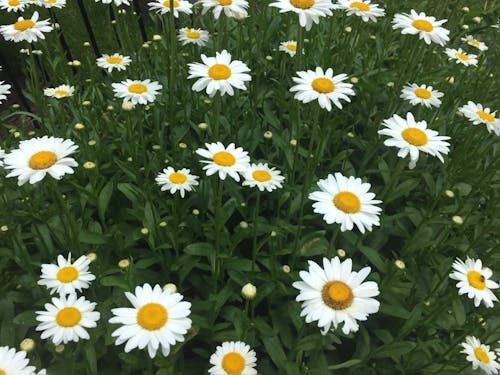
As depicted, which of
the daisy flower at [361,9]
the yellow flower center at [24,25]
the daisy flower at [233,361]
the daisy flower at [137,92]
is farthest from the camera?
the daisy flower at [361,9]

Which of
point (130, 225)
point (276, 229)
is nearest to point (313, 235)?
point (276, 229)

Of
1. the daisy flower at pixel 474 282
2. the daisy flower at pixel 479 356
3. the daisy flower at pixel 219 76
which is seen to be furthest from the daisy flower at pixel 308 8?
the daisy flower at pixel 479 356

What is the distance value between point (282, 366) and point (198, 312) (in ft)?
1.51

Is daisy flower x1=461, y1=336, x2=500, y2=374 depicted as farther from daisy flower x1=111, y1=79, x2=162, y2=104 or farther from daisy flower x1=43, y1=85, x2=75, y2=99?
daisy flower x1=43, y1=85, x2=75, y2=99

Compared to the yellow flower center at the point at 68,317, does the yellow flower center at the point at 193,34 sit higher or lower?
higher

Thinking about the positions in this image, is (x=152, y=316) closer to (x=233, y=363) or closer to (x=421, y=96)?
(x=233, y=363)

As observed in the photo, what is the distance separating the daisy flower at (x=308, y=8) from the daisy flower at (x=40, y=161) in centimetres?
119

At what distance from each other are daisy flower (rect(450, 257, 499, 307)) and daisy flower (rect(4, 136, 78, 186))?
169cm

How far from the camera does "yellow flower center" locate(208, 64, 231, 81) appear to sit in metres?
2.15

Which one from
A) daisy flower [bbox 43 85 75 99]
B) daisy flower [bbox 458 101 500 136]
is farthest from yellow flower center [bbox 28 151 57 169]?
daisy flower [bbox 458 101 500 136]

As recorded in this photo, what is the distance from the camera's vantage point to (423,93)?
2.61 meters

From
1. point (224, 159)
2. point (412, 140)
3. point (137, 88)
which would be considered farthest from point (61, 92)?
point (412, 140)

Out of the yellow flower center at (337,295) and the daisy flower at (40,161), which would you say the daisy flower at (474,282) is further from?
the daisy flower at (40,161)

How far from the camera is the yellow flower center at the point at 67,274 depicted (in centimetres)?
171
